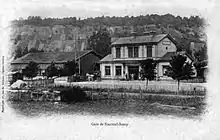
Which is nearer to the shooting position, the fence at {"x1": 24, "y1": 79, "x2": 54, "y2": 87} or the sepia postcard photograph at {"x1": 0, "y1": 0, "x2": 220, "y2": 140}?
the sepia postcard photograph at {"x1": 0, "y1": 0, "x2": 220, "y2": 140}

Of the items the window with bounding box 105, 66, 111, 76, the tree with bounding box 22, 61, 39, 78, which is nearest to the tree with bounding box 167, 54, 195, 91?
the window with bounding box 105, 66, 111, 76

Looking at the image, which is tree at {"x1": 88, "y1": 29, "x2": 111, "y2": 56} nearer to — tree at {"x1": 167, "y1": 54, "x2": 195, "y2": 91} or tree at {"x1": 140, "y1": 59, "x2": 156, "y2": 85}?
tree at {"x1": 140, "y1": 59, "x2": 156, "y2": 85}

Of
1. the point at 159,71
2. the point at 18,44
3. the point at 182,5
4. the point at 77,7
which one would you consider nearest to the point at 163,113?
the point at 159,71

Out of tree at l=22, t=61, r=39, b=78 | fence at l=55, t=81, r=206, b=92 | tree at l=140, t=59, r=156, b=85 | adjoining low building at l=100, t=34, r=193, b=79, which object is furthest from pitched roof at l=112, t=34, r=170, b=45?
tree at l=22, t=61, r=39, b=78

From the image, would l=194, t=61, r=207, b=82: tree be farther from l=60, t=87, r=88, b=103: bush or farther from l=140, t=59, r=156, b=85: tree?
l=60, t=87, r=88, b=103: bush

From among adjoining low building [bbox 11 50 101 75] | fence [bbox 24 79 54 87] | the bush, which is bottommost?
the bush

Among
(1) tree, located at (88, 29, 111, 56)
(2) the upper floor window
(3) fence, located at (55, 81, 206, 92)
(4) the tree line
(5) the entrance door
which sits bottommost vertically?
(3) fence, located at (55, 81, 206, 92)

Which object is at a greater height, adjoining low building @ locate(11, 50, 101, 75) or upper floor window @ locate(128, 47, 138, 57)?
upper floor window @ locate(128, 47, 138, 57)

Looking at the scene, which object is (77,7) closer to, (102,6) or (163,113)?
(102,6)
